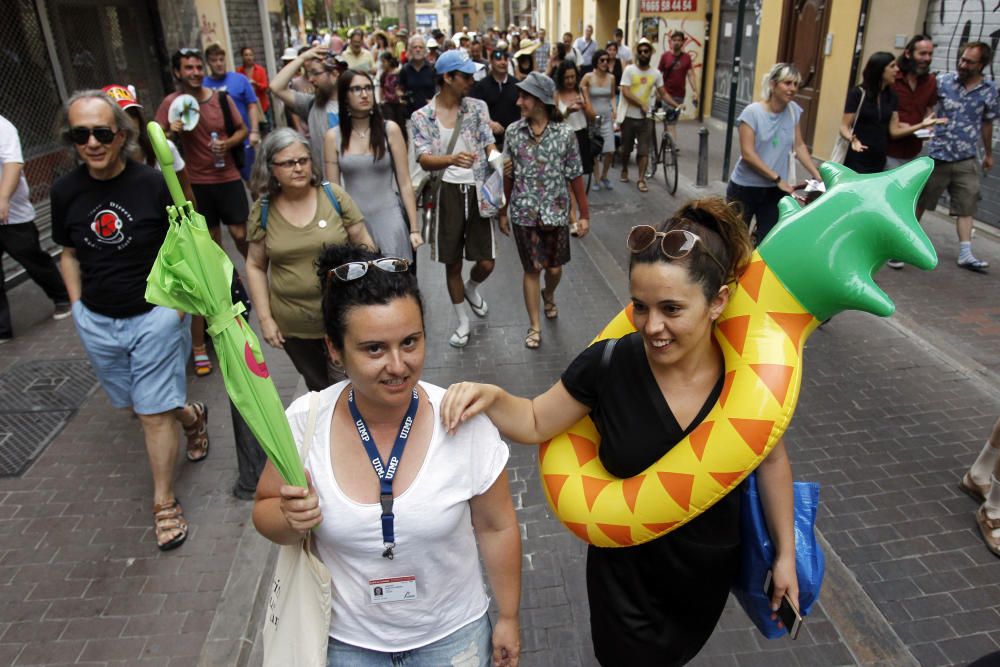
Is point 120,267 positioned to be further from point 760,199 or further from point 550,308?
point 760,199

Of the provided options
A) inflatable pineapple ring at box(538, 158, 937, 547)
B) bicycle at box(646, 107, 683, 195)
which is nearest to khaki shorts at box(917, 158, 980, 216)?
bicycle at box(646, 107, 683, 195)

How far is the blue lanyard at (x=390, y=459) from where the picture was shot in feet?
5.89

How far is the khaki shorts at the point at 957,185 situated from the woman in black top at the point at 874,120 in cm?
56

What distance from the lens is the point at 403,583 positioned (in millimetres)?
1893

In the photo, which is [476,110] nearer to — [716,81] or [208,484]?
[208,484]

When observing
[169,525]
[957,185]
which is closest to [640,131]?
[957,185]

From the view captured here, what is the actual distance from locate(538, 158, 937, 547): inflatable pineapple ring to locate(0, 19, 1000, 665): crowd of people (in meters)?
0.07

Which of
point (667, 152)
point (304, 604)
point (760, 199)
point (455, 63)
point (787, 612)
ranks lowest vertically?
point (667, 152)

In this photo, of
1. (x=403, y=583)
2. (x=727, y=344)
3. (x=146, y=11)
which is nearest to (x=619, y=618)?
(x=403, y=583)

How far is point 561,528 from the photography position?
151 inches

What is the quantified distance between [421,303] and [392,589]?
0.76 m

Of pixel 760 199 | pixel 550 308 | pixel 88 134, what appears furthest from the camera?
pixel 550 308

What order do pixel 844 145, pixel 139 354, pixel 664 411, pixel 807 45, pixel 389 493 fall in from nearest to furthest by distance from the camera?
pixel 389 493 → pixel 664 411 → pixel 139 354 → pixel 844 145 → pixel 807 45

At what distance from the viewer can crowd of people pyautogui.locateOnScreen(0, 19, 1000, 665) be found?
1.88 meters
